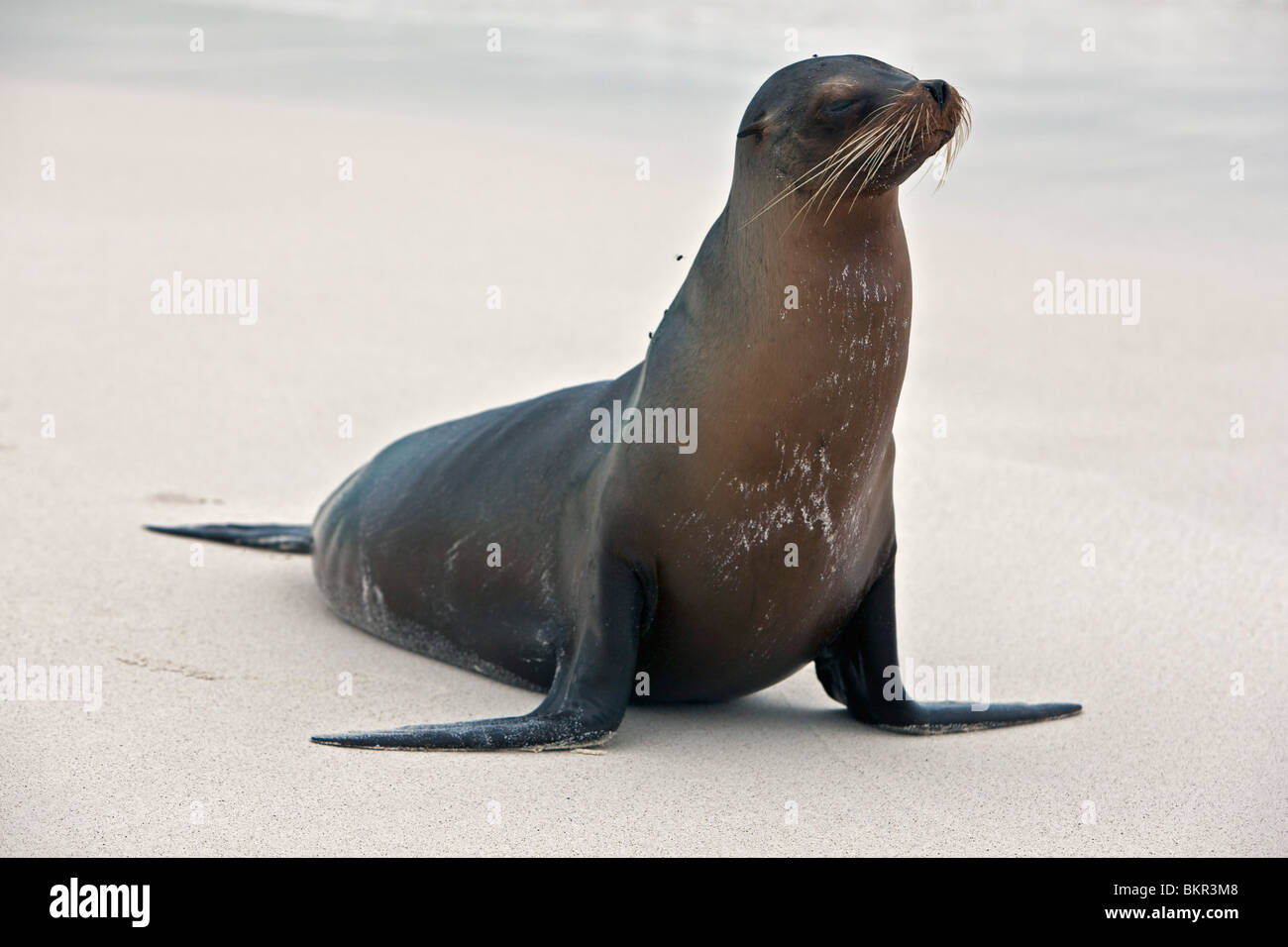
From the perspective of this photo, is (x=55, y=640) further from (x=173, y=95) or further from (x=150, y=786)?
(x=173, y=95)

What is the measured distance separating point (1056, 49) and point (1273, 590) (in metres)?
13.6

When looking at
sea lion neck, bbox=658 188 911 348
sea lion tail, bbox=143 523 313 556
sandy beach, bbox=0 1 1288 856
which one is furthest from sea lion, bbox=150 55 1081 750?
sea lion tail, bbox=143 523 313 556

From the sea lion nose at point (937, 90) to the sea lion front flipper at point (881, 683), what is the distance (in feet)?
4.44

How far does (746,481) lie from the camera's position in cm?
397

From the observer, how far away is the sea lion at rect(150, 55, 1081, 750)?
381 cm

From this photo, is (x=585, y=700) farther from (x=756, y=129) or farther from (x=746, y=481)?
(x=756, y=129)

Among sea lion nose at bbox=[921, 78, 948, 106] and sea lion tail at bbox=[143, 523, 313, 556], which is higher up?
sea lion nose at bbox=[921, 78, 948, 106]

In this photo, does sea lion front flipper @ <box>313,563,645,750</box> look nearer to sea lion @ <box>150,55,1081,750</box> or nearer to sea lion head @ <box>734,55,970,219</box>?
sea lion @ <box>150,55,1081,750</box>

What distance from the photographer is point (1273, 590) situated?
18.9 feet

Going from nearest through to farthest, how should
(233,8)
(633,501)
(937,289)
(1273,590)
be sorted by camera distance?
(633,501)
(1273,590)
(937,289)
(233,8)

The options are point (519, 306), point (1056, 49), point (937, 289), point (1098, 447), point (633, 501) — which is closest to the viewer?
point (633, 501)

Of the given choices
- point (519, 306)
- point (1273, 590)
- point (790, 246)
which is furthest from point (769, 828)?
point (519, 306)

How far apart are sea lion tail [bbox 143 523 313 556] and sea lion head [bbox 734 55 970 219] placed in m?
2.58

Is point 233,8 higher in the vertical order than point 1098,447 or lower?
higher
